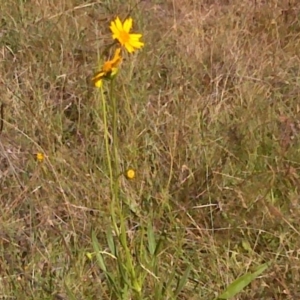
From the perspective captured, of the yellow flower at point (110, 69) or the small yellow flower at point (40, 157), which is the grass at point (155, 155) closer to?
the small yellow flower at point (40, 157)

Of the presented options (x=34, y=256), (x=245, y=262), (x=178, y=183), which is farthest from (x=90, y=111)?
(x=245, y=262)

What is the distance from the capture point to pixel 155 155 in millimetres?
1789

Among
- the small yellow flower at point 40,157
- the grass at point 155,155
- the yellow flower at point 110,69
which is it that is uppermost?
the yellow flower at point 110,69

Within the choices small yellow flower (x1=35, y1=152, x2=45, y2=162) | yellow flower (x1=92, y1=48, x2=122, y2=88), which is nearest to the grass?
small yellow flower (x1=35, y1=152, x2=45, y2=162)

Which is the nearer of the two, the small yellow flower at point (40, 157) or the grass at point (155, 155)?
the grass at point (155, 155)

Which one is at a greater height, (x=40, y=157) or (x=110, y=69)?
(x=110, y=69)

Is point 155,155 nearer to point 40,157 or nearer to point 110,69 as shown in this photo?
point 40,157

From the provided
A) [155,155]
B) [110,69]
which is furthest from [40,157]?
[110,69]

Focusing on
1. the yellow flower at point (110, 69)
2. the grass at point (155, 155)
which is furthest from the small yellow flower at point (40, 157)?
the yellow flower at point (110, 69)

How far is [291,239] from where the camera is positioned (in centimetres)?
155

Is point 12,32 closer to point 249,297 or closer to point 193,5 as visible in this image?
point 193,5

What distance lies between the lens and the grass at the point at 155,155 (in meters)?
1.49

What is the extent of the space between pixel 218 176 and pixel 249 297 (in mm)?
351

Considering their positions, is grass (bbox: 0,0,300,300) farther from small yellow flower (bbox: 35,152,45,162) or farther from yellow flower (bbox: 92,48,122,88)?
yellow flower (bbox: 92,48,122,88)
